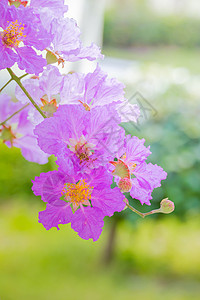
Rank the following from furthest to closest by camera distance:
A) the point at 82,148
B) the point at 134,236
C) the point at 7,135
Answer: the point at 134,236 < the point at 7,135 < the point at 82,148

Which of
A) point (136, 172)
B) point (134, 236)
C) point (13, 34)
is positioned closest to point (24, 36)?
point (13, 34)

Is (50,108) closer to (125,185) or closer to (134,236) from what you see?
(125,185)

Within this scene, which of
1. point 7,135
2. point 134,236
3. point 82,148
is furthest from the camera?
point 134,236

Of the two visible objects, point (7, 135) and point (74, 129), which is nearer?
point (74, 129)

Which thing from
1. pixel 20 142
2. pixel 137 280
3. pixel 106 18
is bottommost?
pixel 106 18

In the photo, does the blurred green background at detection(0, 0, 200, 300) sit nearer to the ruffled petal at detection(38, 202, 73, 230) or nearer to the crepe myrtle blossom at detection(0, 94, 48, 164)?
the crepe myrtle blossom at detection(0, 94, 48, 164)

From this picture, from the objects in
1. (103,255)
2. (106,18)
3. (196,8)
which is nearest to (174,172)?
(103,255)

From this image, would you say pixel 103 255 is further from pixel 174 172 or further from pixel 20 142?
pixel 20 142

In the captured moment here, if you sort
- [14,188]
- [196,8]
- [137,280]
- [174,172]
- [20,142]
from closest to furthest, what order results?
[20,142] < [174,172] < [137,280] < [14,188] < [196,8]
